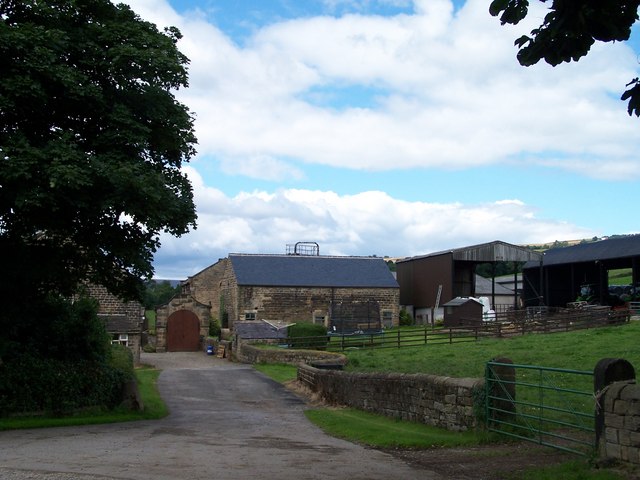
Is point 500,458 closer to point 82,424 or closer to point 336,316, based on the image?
point 82,424

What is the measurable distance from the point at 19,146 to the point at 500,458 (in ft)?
35.6

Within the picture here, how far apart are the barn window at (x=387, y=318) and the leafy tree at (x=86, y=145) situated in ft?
124

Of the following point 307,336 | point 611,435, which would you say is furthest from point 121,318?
point 611,435

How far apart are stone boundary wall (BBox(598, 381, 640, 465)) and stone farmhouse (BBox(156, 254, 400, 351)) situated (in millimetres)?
40565

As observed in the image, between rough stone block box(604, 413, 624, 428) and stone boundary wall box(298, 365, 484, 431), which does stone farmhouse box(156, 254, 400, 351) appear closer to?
stone boundary wall box(298, 365, 484, 431)

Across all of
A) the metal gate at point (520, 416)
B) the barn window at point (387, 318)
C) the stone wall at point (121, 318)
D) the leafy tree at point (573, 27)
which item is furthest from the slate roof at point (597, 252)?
the leafy tree at point (573, 27)

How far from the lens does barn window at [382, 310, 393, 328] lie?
178ft

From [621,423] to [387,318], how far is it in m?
45.7

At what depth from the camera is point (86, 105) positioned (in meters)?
16.1

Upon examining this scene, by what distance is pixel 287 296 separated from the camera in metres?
52.4

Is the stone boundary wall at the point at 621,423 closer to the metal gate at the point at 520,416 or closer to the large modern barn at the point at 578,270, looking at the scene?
the metal gate at the point at 520,416

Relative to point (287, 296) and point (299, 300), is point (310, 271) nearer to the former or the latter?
point (299, 300)

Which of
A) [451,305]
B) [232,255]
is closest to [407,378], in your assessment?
[451,305]

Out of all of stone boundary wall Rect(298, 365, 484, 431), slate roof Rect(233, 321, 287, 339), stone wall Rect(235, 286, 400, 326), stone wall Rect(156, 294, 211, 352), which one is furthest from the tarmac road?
stone wall Rect(235, 286, 400, 326)
